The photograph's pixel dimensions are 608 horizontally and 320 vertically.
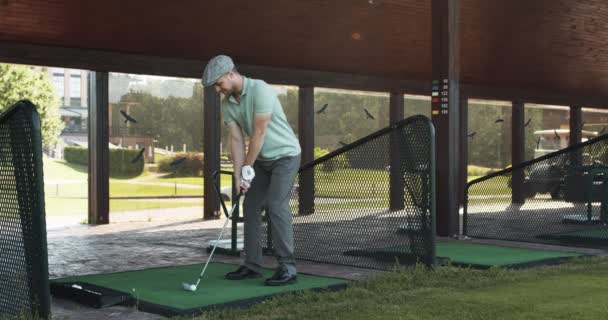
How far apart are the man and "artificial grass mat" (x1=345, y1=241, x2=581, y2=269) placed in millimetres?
1374

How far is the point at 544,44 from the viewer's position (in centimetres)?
1502

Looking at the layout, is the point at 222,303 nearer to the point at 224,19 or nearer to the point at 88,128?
the point at 224,19

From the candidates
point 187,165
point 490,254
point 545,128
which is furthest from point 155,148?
point 545,128

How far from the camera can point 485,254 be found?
7.90 meters

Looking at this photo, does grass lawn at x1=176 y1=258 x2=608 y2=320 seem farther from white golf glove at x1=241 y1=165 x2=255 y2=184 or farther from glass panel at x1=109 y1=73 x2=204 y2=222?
glass panel at x1=109 y1=73 x2=204 y2=222

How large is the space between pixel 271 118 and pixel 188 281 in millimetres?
1333

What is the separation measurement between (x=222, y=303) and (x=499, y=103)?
45.9 feet

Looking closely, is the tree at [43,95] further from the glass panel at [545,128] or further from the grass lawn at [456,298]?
the glass panel at [545,128]

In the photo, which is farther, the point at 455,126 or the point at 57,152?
the point at 57,152

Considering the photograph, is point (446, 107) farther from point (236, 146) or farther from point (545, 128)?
point (545, 128)

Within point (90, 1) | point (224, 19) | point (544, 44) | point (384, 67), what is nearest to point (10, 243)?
point (90, 1)

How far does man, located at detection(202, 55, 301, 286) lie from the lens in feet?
19.0

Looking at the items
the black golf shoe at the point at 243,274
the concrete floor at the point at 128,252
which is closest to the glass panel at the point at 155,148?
the concrete floor at the point at 128,252

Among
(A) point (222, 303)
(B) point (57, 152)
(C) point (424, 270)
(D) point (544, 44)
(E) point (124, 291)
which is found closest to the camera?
(A) point (222, 303)
